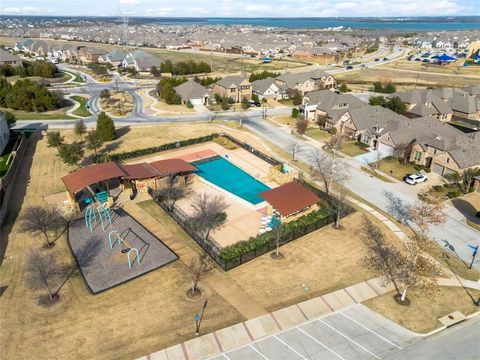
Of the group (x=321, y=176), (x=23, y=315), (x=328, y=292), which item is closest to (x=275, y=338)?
(x=328, y=292)

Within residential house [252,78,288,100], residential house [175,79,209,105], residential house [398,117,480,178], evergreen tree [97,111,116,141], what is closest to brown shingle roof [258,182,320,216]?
residential house [398,117,480,178]

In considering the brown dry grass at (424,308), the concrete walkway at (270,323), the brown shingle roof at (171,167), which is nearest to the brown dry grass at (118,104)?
the brown shingle roof at (171,167)

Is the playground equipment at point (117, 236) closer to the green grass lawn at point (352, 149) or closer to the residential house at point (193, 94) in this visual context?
the green grass lawn at point (352, 149)

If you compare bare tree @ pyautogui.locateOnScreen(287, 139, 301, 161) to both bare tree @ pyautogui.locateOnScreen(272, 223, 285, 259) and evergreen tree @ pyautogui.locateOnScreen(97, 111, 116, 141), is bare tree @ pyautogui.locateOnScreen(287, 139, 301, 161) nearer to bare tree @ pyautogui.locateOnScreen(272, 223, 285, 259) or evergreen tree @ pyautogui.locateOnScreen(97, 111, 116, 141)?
bare tree @ pyautogui.locateOnScreen(272, 223, 285, 259)

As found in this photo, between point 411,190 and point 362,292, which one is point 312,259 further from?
point 411,190

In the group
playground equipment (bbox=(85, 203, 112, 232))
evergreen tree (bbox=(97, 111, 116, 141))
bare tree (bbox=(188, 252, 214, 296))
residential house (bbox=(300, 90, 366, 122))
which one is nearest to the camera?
bare tree (bbox=(188, 252, 214, 296))

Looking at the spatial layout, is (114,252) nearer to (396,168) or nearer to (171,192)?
(171,192)
